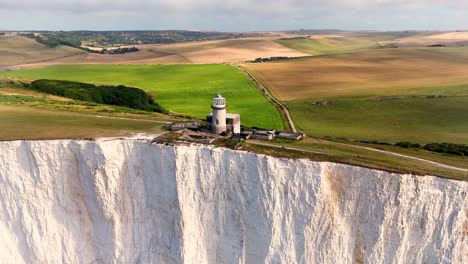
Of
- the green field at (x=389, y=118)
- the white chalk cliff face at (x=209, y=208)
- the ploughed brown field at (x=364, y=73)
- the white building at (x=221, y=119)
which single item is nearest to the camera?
the white chalk cliff face at (x=209, y=208)

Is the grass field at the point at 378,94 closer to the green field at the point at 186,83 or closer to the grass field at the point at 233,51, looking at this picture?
the green field at the point at 186,83

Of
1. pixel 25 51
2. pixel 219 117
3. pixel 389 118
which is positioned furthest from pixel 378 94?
pixel 25 51

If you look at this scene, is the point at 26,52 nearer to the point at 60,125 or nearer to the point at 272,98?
the point at 272,98

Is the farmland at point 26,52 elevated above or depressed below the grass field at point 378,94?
above

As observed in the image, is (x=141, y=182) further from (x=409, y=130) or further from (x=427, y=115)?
(x=427, y=115)

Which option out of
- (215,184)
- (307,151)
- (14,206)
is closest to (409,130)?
(307,151)

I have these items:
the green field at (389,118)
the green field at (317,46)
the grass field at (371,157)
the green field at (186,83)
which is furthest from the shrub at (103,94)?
the green field at (317,46)
